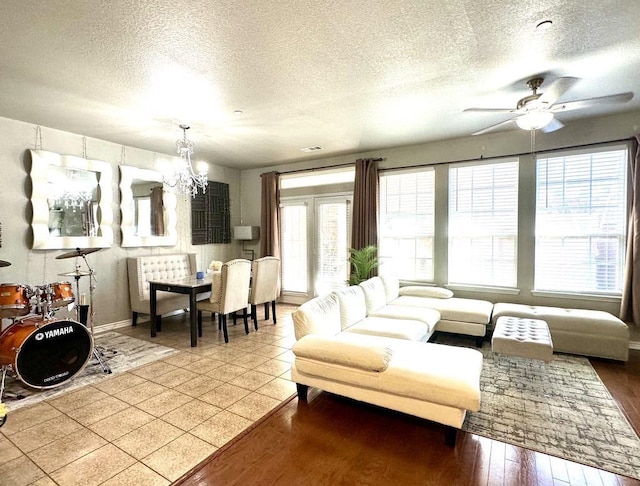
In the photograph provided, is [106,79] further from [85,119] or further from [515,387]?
[515,387]

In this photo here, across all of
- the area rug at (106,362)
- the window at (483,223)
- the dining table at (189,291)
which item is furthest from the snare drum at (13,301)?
the window at (483,223)

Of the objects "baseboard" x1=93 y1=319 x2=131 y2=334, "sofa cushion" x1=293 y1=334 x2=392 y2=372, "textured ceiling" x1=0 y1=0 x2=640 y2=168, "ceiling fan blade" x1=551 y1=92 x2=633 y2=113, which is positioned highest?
"textured ceiling" x1=0 y1=0 x2=640 y2=168

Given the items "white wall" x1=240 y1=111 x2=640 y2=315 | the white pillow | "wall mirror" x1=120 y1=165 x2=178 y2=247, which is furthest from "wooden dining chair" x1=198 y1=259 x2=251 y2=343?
"white wall" x1=240 y1=111 x2=640 y2=315

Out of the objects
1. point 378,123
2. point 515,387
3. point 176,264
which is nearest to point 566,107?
point 378,123

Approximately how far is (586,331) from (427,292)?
1.80m

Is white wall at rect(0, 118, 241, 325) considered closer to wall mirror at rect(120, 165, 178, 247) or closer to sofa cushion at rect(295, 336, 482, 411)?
wall mirror at rect(120, 165, 178, 247)

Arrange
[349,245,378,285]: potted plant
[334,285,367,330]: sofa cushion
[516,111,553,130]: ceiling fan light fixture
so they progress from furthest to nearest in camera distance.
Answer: [349,245,378,285]: potted plant < [334,285,367,330]: sofa cushion < [516,111,553,130]: ceiling fan light fixture

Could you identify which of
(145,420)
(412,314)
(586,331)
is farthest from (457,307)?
(145,420)

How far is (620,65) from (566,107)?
48 cm

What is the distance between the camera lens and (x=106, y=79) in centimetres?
286

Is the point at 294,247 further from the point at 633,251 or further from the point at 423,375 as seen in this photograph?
the point at 633,251

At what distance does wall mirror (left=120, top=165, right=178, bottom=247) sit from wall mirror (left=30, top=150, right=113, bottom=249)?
22 cm

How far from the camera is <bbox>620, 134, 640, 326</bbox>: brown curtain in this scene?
3791 mm

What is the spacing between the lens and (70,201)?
4410 millimetres
